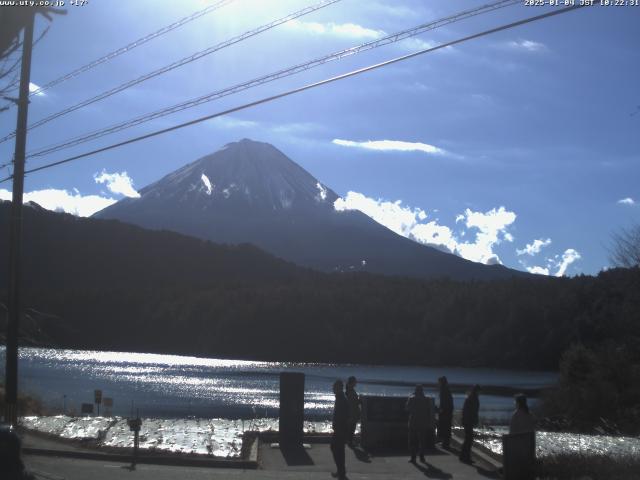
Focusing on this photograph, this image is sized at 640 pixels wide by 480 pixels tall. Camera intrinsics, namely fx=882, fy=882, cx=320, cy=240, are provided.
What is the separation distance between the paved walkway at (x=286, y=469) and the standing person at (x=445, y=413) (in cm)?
119

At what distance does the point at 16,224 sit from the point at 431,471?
9130mm

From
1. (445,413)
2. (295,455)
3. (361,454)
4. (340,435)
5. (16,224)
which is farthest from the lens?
(445,413)

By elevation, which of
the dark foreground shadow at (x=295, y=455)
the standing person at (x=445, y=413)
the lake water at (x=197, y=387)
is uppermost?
the standing person at (x=445, y=413)

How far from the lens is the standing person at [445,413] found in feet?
56.1

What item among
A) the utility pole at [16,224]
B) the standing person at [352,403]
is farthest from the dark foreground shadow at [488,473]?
the utility pole at [16,224]

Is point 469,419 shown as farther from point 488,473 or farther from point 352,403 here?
point 352,403

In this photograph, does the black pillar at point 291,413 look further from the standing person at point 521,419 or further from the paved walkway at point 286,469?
the standing person at point 521,419

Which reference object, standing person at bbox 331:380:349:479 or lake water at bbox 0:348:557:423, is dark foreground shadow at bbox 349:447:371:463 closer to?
standing person at bbox 331:380:349:479

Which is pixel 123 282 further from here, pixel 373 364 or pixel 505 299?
pixel 505 299

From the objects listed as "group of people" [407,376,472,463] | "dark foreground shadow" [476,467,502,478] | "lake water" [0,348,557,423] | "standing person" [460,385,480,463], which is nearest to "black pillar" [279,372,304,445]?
"group of people" [407,376,472,463]

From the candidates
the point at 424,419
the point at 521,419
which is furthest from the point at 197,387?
the point at 521,419

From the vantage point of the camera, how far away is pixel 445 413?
17.4 metres

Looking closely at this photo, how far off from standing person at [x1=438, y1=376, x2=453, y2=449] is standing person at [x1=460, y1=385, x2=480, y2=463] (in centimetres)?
165

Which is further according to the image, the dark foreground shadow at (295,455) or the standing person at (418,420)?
the dark foreground shadow at (295,455)
